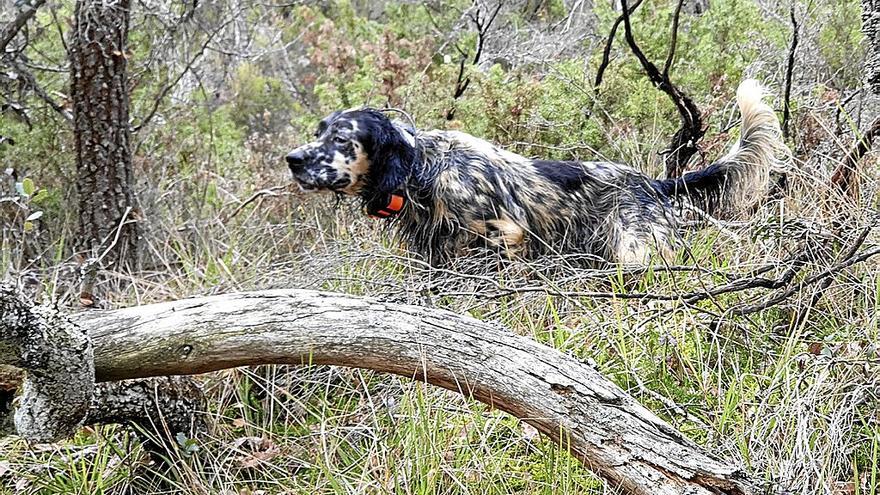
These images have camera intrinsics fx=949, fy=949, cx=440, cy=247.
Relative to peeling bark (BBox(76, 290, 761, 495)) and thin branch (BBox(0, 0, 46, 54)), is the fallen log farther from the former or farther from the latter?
thin branch (BBox(0, 0, 46, 54))

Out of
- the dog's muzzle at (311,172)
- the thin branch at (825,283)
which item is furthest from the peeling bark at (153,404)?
the thin branch at (825,283)

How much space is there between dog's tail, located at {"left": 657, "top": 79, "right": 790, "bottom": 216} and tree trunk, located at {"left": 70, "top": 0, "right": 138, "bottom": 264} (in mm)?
2974

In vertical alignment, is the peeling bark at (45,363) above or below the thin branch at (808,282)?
below

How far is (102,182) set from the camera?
17.4ft

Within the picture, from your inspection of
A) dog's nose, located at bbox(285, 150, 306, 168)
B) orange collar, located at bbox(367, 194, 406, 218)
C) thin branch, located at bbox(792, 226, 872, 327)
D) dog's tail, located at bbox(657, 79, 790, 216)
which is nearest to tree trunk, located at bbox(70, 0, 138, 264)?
dog's nose, located at bbox(285, 150, 306, 168)

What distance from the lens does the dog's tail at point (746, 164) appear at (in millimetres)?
4738

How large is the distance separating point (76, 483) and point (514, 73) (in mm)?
4541

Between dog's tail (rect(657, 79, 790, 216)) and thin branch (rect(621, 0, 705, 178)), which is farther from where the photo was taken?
thin branch (rect(621, 0, 705, 178))

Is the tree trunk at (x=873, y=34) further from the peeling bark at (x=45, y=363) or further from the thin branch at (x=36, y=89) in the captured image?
the thin branch at (x=36, y=89)

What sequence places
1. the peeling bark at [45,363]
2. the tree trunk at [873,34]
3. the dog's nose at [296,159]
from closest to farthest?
the peeling bark at [45,363], the tree trunk at [873,34], the dog's nose at [296,159]

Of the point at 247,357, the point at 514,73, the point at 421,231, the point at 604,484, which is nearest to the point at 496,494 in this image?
Result: the point at 604,484

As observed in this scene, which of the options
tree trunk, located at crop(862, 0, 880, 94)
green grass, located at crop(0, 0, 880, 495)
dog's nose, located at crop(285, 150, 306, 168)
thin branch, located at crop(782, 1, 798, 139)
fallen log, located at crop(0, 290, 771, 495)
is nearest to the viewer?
fallen log, located at crop(0, 290, 771, 495)

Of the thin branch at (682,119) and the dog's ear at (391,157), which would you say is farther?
the thin branch at (682,119)

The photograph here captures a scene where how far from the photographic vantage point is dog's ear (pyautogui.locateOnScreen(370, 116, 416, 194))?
15.4 feet
